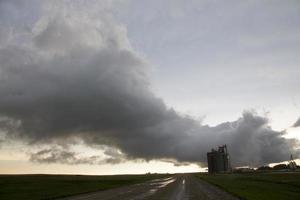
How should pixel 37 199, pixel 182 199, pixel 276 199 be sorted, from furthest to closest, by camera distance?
pixel 37 199, pixel 276 199, pixel 182 199

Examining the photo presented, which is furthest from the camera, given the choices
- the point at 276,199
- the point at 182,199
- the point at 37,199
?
the point at 37,199

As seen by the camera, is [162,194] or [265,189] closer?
[162,194]

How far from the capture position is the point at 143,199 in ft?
144

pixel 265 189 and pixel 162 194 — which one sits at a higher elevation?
Answer: pixel 265 189

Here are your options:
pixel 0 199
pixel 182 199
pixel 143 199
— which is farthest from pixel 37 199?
pixel 182 199

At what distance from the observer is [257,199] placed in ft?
145

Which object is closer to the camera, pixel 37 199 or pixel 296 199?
pixel 296 199

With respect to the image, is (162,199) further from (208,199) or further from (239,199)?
(239,199)

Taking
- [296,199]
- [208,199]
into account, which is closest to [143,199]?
[208,199]

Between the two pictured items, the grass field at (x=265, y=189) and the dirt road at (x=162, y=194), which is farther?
the grass field at (x=265, y=189)

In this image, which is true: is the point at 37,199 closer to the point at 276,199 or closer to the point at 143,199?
the point at 143,199

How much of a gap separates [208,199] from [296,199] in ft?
39.2

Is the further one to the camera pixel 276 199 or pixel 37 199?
pixel 37 199

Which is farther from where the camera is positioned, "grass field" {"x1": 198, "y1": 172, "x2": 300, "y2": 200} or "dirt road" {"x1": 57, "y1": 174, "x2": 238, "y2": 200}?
"grass field" {"x1": 198, "y1": 172, "x2": 300, "y2": 200}
